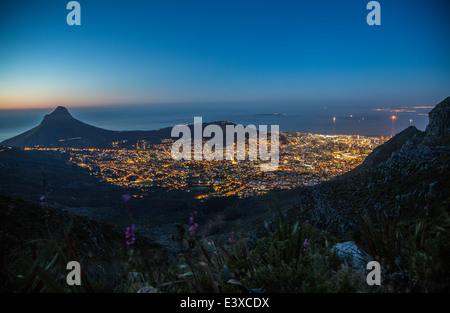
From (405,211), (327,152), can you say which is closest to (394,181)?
(405,211)

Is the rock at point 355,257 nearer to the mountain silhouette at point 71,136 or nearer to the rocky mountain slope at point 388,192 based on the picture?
the rocky mountain slope at point 388,192

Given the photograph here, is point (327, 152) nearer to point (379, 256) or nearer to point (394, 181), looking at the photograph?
point (394, 181)
